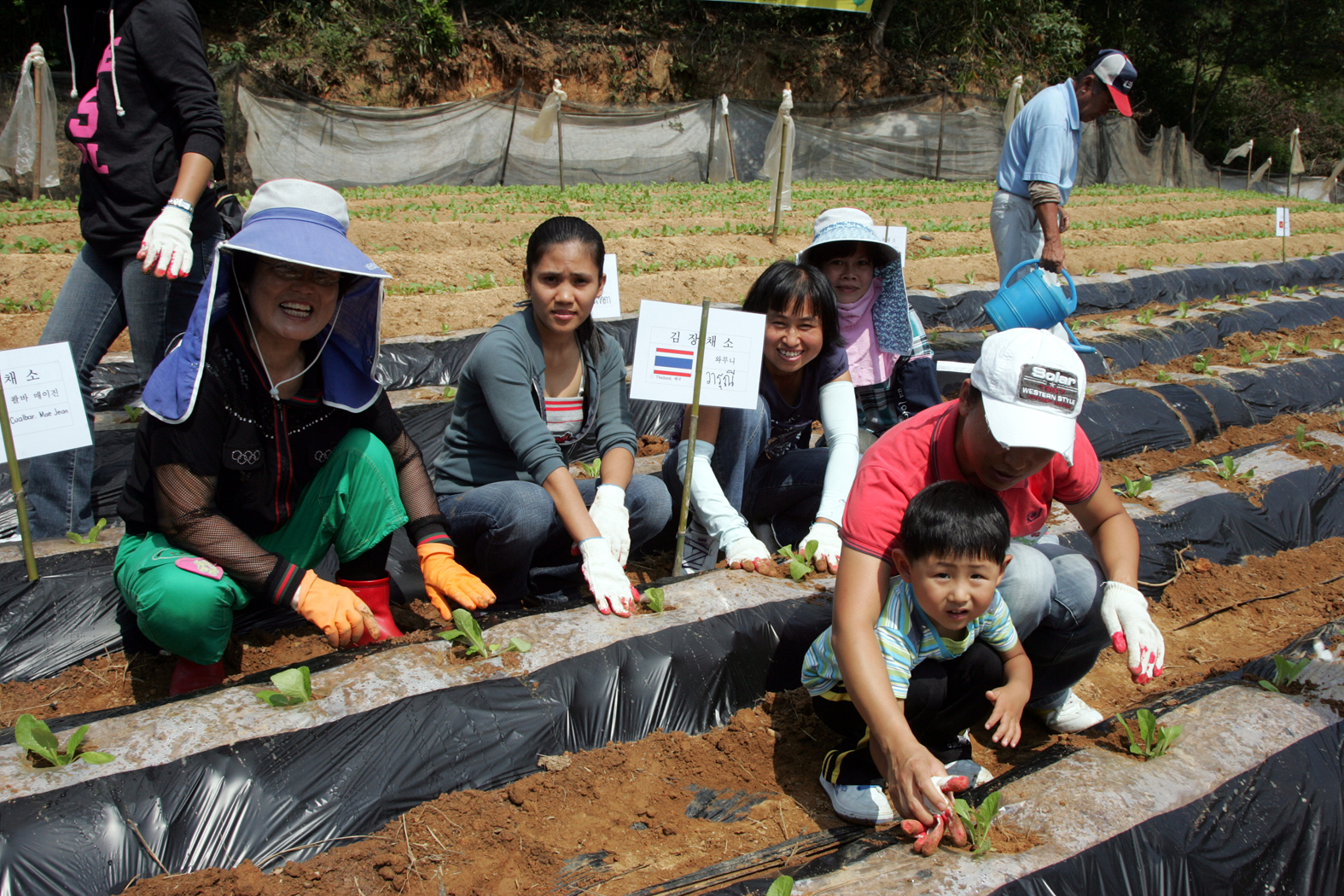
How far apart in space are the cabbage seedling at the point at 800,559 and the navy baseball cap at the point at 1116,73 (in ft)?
11.3

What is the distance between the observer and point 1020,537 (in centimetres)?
222

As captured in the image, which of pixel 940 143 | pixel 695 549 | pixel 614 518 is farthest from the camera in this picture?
pixel 940 143

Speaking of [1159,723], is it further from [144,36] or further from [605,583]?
[144,36]

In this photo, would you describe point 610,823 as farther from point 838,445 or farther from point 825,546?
point 838,445

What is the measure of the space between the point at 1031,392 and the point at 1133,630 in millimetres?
692

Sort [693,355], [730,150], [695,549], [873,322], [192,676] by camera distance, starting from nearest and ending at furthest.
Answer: [192,676] → [693,355] → [695,549] → [873,322] → [730,150]

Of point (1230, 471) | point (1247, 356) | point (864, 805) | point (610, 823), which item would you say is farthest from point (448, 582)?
point (1247, 356)

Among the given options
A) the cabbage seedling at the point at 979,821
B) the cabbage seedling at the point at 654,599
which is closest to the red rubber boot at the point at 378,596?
the cabbage seedling at the point at 654,599

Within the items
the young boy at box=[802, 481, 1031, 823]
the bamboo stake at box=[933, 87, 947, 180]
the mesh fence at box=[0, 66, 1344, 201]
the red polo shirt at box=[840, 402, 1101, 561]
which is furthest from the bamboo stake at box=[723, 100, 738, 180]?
the young boy at box=[802, 481, 1031, 823]

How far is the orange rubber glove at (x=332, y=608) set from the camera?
2180 millimetres

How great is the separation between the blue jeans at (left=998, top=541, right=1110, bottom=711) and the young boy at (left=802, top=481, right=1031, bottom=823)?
103mm

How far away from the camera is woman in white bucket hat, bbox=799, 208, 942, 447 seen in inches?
130

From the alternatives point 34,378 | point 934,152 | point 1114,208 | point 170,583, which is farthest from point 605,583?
point 934,152

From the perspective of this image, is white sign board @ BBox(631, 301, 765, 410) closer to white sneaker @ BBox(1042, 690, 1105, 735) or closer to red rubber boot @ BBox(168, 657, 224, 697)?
white sneaker @ BBox(1042, 690, 1105, 735)
